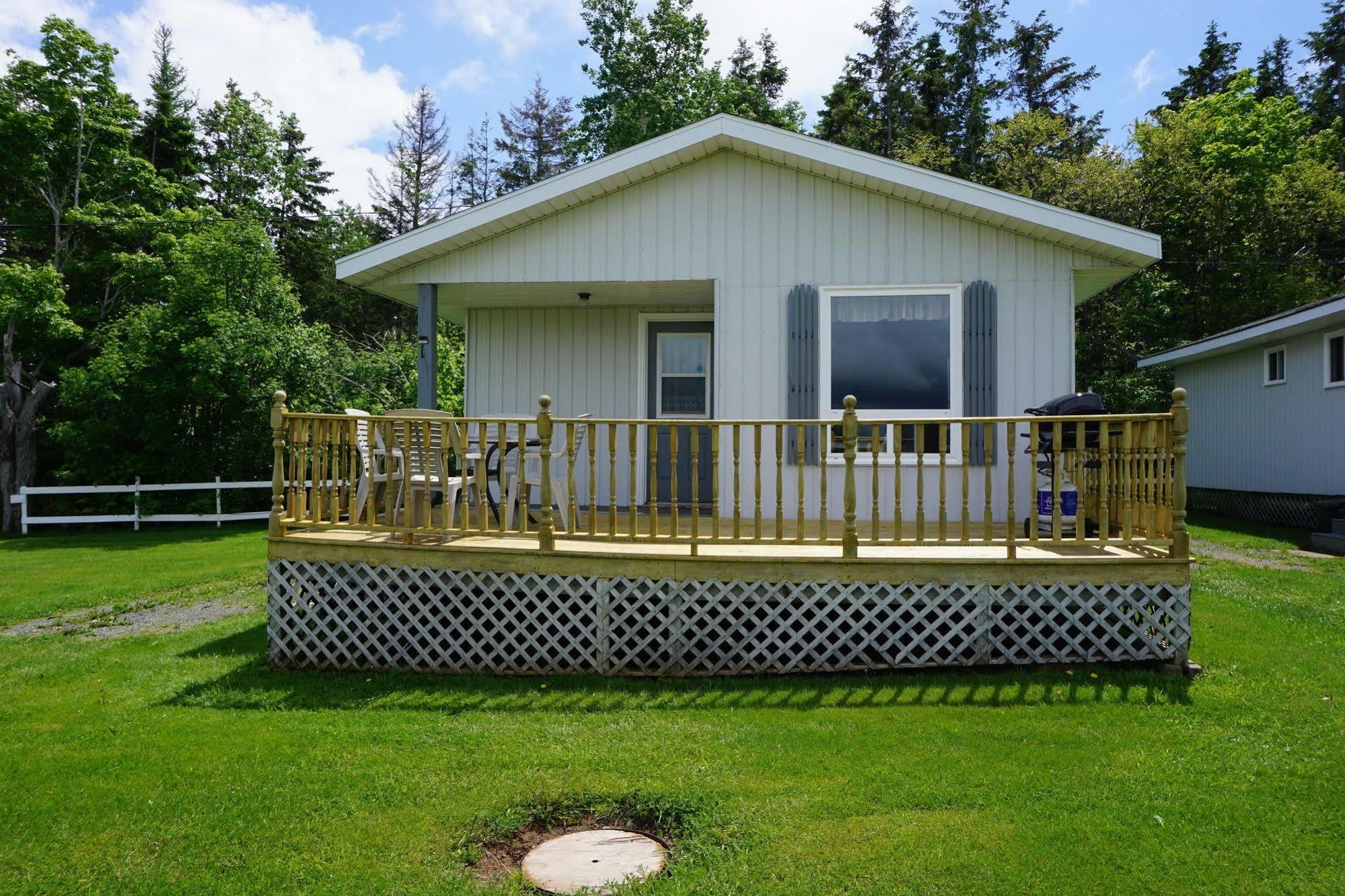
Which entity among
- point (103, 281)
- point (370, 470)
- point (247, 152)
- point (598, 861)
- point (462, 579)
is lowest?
point (598, 861)

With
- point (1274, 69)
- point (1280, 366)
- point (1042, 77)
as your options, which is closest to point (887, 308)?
point (1280, 366)

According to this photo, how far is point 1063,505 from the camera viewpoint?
5.81 metres

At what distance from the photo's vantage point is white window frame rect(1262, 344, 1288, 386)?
12438mm

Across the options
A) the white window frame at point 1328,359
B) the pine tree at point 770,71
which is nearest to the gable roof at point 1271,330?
the white window frame at point 1328,359

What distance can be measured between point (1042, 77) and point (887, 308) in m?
26.2

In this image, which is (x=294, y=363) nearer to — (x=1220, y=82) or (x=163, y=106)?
(x=163, y=106)

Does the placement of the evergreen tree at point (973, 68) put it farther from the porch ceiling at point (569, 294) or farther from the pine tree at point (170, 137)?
the pine tree at point (170, 137)

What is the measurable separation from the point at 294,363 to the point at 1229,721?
16.6 meters

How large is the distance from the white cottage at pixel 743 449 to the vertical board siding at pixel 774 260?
22 millimetres

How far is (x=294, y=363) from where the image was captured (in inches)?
661

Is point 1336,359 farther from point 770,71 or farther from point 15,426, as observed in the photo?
point 15,426

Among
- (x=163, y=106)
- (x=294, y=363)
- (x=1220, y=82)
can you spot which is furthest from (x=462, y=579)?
(x=1220, y=82)

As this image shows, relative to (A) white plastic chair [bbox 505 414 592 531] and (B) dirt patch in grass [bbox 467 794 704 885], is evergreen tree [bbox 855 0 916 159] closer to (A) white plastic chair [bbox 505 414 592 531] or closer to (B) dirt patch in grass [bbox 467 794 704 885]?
(A) white plastic chair [bbox 505 414 592 531]

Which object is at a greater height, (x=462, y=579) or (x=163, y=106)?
(x=163, y=106)
